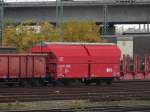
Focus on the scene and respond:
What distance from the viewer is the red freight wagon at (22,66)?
41094 millimetres

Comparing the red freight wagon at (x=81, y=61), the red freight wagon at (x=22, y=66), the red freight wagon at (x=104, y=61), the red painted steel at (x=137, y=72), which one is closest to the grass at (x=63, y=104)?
the red freight wagon at (x=22, y=66)

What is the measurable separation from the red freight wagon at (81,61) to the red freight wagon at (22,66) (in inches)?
36.9

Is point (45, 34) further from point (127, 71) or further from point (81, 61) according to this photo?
point (81, 61)

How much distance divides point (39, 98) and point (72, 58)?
14.2 metres

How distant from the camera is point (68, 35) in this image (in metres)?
73.2

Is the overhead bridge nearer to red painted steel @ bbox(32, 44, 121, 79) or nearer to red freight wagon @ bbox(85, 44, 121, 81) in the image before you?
red freight wagon @ bbox(85, 44, 121, 81)

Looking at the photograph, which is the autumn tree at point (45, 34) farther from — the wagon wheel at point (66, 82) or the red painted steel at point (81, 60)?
the wagon wheel at point (66, 82)

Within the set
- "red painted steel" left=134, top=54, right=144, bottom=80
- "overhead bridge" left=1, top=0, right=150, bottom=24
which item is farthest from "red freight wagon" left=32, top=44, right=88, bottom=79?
"overhead bridge" left=1, top=0, right=150, bottom=24

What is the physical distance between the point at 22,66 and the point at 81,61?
15.2 feet

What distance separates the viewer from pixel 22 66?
4184 cm

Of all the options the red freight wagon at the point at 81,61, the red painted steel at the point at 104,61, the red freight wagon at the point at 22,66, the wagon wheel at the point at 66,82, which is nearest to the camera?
the red freight wagon at the point at 22,66

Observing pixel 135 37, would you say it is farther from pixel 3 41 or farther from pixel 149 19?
pixel 3 41

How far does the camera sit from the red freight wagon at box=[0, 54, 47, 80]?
41094mm

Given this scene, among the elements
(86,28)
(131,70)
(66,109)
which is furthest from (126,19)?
(66,109)
